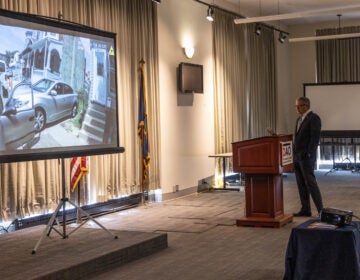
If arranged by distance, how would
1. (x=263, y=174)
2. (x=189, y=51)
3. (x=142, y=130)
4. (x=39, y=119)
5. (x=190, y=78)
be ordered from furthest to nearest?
(x=189, y=51) < (x=190, y=78) < (x=142, y=130) < (x=263, y=174) < (x=39, y=119)

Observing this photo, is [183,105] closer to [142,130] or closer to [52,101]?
[142,130]

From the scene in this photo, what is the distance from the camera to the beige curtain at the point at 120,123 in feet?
22.8

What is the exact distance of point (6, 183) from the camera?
266 inches

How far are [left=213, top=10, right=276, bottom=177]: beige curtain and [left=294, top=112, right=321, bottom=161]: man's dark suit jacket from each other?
4216 millimetres

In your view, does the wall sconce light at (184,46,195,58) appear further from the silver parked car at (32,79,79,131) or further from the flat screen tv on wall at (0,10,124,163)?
the silver parked car at (32,79,79,131)

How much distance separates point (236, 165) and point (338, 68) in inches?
347

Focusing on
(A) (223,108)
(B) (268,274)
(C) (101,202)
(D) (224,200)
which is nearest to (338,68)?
(A) (223,108)

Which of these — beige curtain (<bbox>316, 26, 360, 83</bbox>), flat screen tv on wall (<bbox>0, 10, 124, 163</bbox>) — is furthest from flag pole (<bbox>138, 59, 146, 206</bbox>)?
beige curtain (<bbox>316, 26, 360, 83</bbox>)

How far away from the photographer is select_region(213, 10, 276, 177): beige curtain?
1183cm

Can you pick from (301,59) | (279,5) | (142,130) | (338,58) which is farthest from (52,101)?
(301,59)

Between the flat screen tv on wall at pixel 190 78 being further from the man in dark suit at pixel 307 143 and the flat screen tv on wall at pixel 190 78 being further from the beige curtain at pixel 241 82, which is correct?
the man in dark suit at pixel 307 143

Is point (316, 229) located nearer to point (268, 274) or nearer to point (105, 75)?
point (268, 274)

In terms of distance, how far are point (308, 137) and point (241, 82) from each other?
18.0ft

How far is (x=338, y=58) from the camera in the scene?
49.7 ft
